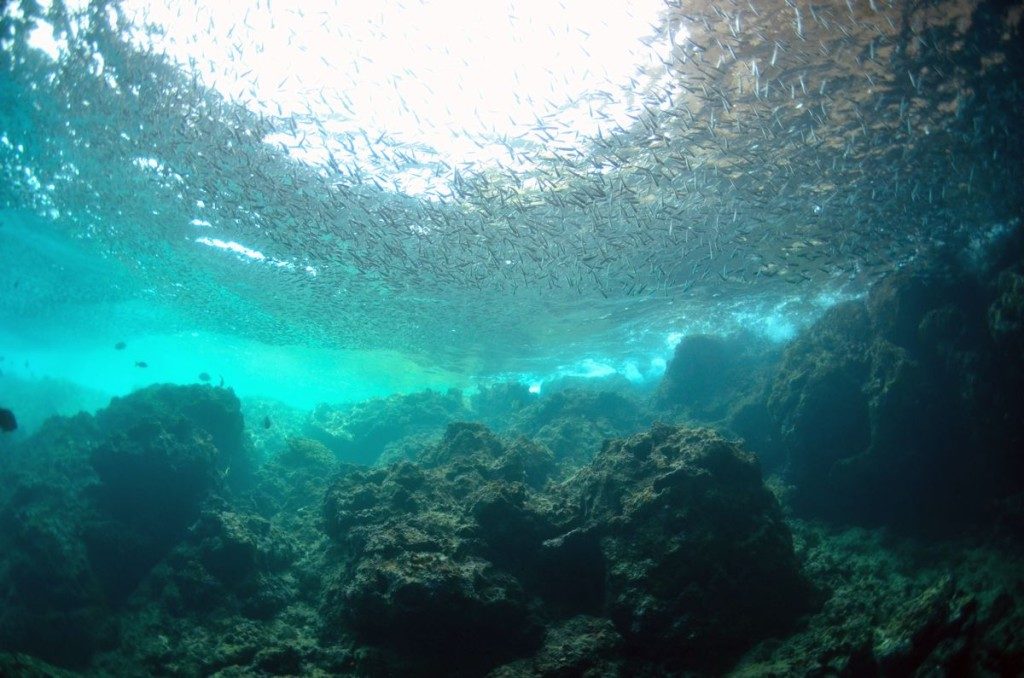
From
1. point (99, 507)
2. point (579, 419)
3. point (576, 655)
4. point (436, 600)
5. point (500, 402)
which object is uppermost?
point (500, 402)

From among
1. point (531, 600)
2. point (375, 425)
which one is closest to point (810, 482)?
point (531, 600)

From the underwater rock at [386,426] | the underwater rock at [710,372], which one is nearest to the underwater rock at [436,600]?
the underwater rock at [710,372]

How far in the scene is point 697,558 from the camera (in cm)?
638

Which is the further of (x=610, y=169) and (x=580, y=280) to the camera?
(x=580, y=280)

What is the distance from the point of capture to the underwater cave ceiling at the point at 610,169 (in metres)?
8.74

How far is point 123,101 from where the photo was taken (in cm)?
1130

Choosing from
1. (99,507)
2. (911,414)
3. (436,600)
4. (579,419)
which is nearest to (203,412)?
(99,507)

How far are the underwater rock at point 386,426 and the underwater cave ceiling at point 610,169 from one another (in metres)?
7.66

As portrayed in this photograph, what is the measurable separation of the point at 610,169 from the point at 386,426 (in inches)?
746

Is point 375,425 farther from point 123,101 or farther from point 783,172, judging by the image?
point 783,172

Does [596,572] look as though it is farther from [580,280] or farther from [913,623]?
[580,280]

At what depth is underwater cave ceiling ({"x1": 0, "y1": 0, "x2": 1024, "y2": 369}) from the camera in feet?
28.7

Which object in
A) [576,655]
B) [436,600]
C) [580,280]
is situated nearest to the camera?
[576,655]

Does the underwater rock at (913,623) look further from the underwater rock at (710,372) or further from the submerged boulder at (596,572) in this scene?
the underwater rock at (710,372)
